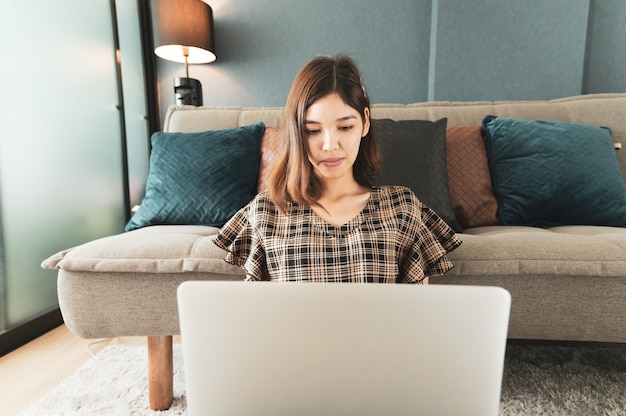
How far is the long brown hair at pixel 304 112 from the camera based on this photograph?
0.76 meters

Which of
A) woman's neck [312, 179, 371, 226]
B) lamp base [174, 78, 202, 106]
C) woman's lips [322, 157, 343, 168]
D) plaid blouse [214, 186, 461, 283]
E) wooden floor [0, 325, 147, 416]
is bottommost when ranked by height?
wooden floor [0, 325, 147, 416]

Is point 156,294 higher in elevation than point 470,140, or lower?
lower

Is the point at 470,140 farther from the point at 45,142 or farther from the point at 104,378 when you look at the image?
the point at 45,142

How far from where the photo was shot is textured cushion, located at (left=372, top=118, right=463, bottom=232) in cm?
118

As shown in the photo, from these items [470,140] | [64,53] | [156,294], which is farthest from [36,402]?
[470,140]

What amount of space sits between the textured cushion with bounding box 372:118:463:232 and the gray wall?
949 mm

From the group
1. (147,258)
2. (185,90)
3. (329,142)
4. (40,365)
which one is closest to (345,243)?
(329,142)

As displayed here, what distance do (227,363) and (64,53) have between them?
6.39ft

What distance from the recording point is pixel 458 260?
908mm

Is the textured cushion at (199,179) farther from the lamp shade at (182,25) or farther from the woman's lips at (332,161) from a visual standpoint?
the lamp shade at (182,25)

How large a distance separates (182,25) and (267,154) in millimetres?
1129

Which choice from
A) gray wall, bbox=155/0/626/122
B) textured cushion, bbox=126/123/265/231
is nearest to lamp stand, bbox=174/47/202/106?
gray wall, bbox=155/0/626/122

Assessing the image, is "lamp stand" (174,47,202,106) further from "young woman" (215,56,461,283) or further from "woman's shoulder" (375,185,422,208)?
"woman's shoulder" (375,185,422,208)

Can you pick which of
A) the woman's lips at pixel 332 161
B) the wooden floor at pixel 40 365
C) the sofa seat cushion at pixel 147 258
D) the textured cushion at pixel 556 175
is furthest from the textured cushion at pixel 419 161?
the wooden floor at pixel 40 365
